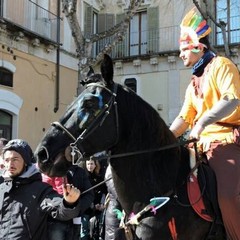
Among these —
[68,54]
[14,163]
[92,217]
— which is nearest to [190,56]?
[14,163]

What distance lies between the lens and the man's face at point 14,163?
4.32 meters

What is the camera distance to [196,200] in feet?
11.1

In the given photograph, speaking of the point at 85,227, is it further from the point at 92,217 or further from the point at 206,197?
the point at 206,197

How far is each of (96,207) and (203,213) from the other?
4.69 metres

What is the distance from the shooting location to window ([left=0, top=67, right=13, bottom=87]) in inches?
625

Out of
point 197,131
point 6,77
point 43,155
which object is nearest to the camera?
point 43,155

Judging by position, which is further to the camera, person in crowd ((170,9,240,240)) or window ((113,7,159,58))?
window ((113,7,159,58))

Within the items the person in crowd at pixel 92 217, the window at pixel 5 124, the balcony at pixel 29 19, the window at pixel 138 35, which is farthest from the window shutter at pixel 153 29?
the person in crowd at pixel 92 217

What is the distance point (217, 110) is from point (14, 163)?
78.1 inches

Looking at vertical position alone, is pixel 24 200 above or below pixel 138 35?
below

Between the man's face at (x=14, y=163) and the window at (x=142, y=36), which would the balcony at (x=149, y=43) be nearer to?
the window at (x=142, y=36)

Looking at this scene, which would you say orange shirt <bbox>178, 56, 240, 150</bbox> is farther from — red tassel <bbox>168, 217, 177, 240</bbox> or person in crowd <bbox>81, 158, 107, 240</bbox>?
person in crowd <bbox>81, 158, 107, 240</bbox>

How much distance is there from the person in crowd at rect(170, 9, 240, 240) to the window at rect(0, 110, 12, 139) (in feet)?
41.9

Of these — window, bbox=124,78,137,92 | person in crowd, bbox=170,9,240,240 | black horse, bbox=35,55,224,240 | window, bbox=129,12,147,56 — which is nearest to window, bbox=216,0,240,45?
window, bbox=129,12,147,56
